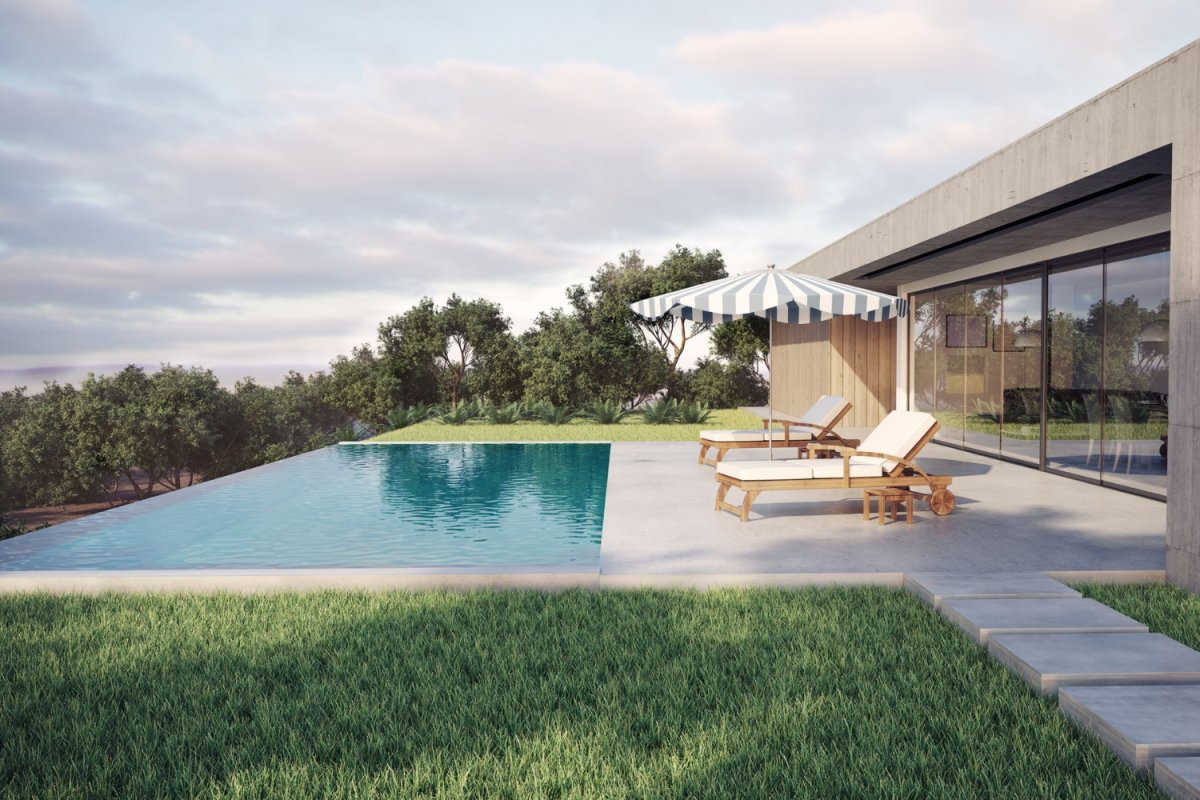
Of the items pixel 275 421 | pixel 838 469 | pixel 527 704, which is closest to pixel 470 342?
pixel 275 421

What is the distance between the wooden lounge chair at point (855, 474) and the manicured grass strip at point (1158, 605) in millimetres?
2282

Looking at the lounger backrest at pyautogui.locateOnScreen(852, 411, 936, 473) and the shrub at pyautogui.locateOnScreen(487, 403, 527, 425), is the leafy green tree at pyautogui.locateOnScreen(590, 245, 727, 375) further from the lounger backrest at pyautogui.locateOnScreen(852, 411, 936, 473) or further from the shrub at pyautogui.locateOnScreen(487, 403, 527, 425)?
the lounger backrest at pyautogui.locateOnScreen(852, 411, 936, 473)

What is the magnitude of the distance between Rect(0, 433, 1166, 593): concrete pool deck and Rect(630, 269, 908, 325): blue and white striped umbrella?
201 centimetres

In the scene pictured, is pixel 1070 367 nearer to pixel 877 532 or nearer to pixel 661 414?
pixel 877 532

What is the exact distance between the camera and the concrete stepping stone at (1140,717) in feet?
9.78

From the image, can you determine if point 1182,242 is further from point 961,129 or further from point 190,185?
point 190,185

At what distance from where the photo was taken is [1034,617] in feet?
14.8

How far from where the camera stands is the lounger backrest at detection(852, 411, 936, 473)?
769cm

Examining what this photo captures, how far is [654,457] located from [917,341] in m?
6.23

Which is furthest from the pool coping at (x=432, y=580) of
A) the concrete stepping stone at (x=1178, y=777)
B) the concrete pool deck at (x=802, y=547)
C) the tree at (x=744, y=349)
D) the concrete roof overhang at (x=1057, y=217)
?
A: the tree at (x=744, y=349)

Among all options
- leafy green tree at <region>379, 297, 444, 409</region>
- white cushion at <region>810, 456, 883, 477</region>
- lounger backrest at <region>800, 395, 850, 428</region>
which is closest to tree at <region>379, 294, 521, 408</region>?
leafy green tree at <region>379, 297, 444, 409</region>

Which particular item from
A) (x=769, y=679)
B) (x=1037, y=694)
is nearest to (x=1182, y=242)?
(x=1037, y=694)

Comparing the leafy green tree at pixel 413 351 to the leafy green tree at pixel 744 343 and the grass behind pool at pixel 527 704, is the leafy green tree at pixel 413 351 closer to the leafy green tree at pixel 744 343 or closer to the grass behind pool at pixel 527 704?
the leafy green tree at pixel 744 343

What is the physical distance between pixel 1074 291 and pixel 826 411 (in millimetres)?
3313
